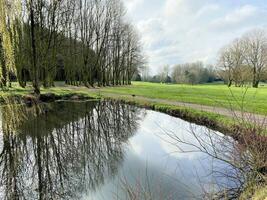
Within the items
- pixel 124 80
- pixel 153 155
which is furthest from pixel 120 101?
pixel 124 80

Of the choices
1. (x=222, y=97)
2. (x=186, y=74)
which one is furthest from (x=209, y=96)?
(x=186, y=74)

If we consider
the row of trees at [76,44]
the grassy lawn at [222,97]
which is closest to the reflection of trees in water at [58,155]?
the grassy lawn at [222,97]

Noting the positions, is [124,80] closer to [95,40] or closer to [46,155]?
[95,40]

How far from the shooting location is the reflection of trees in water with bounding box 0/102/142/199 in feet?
21.2

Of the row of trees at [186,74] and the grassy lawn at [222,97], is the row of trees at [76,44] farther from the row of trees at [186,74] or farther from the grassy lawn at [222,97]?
the row of trees at [186,74]

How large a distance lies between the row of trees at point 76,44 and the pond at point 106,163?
478 inches

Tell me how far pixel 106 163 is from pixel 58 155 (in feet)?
5.70

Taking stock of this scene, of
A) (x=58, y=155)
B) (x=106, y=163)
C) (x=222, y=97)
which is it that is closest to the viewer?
(x=106, y=163)

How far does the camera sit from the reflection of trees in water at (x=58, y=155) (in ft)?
21.2

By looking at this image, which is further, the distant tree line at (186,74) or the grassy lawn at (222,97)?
the distant tree line at (186,74)

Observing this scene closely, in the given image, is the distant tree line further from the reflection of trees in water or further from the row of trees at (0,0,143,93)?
the reflection of trees in water

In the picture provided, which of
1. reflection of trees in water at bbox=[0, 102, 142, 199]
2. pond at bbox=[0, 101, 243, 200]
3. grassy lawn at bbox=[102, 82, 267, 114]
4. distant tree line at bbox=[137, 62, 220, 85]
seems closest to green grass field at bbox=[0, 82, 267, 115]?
grassy lawn at bbox=[102, 82, 267, 114]

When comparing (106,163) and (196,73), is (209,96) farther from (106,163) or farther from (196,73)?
(196,73)

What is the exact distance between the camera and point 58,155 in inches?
352
